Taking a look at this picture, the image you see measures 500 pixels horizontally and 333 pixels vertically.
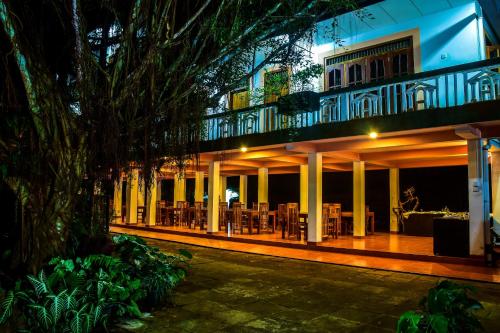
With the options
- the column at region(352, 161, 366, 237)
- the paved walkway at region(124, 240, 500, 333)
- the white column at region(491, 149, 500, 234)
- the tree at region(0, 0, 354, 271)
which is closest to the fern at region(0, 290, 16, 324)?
the tree at region(0, 0, 354, 271)

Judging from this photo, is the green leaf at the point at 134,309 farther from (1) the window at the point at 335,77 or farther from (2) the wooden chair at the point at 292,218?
(1) the window at the point at 335,77

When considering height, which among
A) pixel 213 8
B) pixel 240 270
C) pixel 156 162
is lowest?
pixel 240 270

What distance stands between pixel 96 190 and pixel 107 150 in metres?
1.31

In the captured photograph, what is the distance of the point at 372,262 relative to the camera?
7.57 meters

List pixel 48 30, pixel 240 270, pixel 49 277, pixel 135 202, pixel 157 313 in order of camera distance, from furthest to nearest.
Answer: pixel 135 202 → pixel 240 270 → pixel 48 30 → pixel 157 313 → pixel 49 277

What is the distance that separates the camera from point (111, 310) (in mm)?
3863

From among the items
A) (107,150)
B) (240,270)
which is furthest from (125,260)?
(240,270)

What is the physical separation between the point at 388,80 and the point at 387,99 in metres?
0.37

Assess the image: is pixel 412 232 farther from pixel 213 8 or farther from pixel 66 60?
pixel 66 60

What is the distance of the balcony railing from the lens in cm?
696

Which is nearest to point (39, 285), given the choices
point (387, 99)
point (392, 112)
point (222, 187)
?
point (387, 99)

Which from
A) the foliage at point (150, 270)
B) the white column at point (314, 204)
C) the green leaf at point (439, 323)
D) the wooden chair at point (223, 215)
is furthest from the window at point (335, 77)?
the green leaf at point (439, 323)

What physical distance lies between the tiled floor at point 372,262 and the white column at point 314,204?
0.42 metres

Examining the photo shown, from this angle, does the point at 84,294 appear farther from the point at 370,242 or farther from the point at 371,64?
the point at 371,64
